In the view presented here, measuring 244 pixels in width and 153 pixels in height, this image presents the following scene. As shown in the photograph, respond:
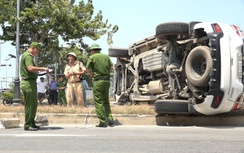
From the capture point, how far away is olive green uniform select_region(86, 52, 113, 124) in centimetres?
793

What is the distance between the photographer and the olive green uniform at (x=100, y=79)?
793cm

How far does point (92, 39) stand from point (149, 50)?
11.8 meters

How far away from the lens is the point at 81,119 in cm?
877

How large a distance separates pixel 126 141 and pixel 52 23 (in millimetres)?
15260

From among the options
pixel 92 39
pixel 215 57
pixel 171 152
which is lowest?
pixel 171 152

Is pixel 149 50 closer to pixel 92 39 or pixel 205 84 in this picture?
pixel 205 84

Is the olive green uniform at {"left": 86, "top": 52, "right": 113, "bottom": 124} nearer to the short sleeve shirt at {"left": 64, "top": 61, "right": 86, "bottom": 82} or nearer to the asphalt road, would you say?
the asphalt road

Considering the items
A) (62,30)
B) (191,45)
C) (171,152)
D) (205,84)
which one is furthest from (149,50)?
(62,30)

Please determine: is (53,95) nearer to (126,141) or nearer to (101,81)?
(101,81)

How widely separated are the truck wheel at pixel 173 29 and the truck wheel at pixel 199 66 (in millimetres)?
588

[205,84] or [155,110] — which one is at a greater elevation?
[205,84]

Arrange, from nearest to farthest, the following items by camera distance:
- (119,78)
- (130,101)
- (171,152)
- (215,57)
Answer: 1. (171,152)
2. (215,57)
3. (130,101)
4. (119,78)

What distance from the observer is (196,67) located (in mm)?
8078

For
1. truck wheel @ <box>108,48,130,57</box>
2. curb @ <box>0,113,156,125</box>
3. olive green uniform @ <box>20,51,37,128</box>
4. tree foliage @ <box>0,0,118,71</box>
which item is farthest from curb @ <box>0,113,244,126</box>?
Result: tree foliage @ <box>0,0,118,71</box>
